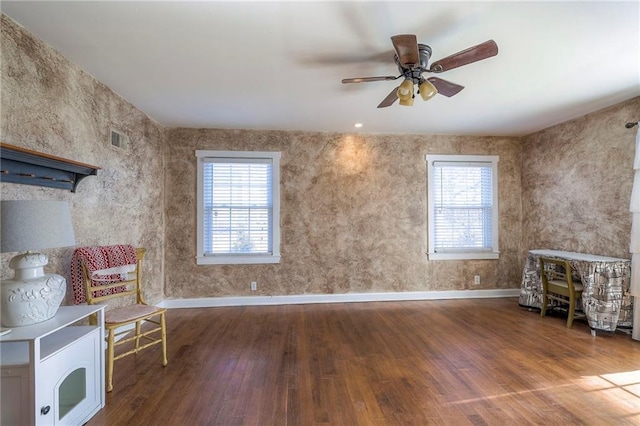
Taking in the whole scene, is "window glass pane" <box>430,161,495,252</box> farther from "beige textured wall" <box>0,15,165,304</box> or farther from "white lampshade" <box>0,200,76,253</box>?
"white lampshade" <box>0,200,76,253</box>

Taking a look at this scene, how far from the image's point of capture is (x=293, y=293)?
411 cm

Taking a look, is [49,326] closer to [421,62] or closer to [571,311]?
[421,62]

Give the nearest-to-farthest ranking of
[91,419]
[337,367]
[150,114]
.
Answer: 1. [91,419]
2. [337,367]
3. [150,114]

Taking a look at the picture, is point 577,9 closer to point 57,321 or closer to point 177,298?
point 57,321

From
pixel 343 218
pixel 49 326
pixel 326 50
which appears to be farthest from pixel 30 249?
pixel 343 218

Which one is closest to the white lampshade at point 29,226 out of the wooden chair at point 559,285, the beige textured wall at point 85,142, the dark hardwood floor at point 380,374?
the beige textured wall at point 85,142

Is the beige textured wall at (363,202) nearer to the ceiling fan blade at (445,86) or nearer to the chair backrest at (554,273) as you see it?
the chair backrest at (554,273)

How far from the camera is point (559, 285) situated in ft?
10.9

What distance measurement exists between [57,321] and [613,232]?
535cm

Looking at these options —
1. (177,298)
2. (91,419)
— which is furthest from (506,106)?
(177,298)

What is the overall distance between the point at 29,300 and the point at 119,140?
6.75 ft

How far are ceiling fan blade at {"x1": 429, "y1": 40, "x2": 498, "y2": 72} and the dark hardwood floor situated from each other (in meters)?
2.39

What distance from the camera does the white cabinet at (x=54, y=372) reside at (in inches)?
54.6

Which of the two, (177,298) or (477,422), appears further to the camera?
(177,298)
